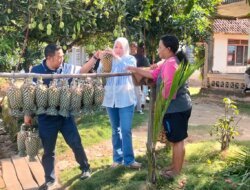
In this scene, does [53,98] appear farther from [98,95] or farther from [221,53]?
[221,53]

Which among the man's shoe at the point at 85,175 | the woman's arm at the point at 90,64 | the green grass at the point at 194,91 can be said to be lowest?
the man's shoe at the point at 85,175

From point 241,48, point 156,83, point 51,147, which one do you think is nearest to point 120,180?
point 51,147

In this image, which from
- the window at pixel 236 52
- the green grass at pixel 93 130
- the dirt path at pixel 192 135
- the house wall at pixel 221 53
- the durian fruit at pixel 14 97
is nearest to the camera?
the durian fruit at pixel 14 97

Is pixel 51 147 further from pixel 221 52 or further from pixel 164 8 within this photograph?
pixel 221 52

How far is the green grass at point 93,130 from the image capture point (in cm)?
675

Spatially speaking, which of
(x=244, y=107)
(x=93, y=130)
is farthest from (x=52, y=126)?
(x=244, y=107)

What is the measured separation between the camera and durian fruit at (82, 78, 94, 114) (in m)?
4.02

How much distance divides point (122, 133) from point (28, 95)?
149cm

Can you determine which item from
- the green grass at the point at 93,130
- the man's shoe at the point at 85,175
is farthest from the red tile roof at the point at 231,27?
the man's shoe at the point at 85,175

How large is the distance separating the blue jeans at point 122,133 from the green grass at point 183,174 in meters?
0.18

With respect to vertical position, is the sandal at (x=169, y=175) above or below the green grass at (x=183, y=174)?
above

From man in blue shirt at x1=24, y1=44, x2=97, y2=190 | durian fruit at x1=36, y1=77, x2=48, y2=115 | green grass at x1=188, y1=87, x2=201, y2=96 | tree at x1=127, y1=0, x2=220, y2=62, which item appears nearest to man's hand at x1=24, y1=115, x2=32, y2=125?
man in blue shirt at x1=24, y1=44, x2=97, y2=190

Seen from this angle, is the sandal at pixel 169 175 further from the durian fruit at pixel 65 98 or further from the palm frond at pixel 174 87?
the durian fruit at pixel 65 98

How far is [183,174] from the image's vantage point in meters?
4.57
